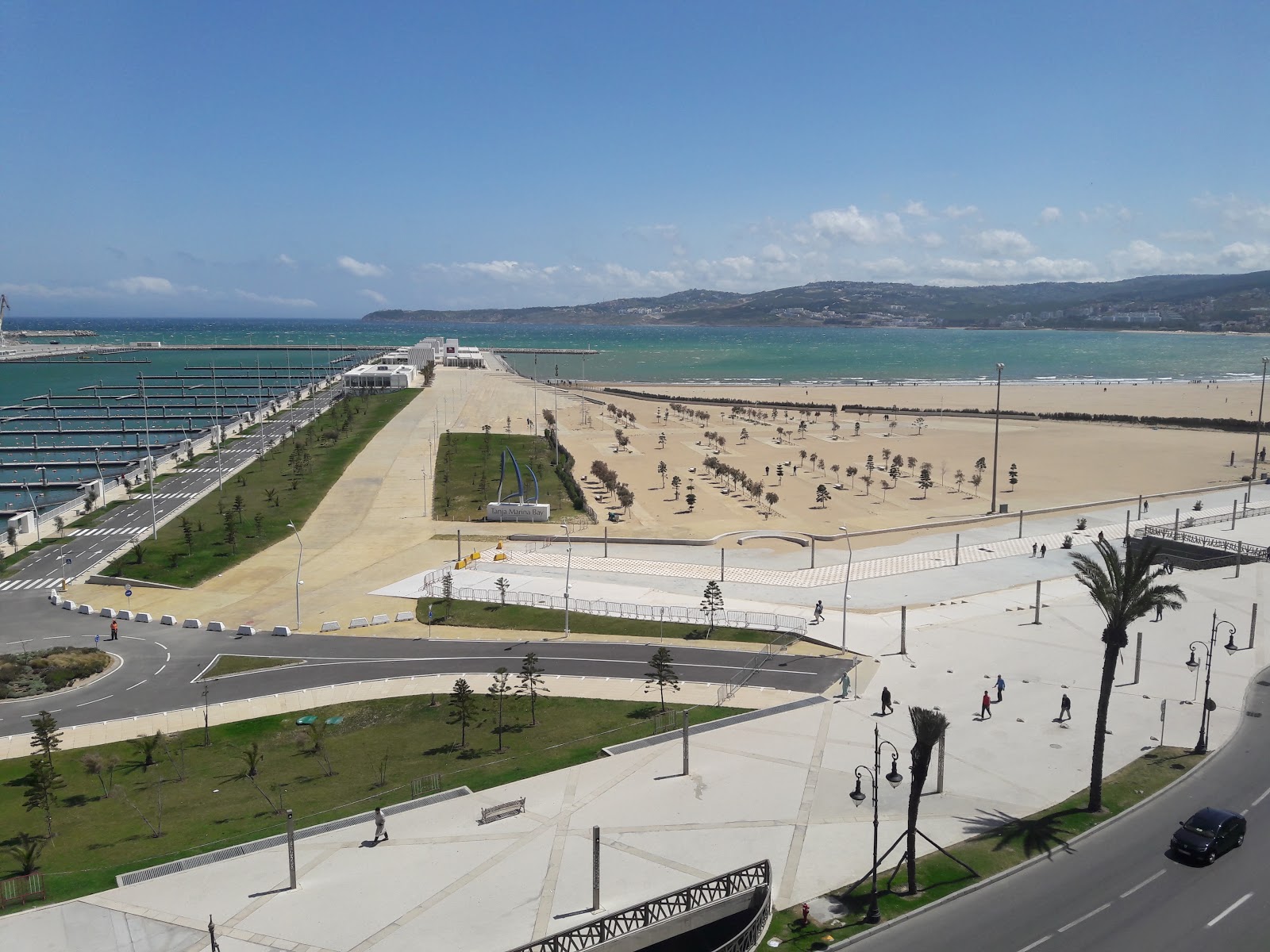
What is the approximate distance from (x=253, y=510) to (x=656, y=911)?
52.3 metres

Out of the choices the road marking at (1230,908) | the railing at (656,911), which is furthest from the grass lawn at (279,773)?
the road marking at (1230,908)

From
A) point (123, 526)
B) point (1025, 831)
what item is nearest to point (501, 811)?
point (1025, 831)

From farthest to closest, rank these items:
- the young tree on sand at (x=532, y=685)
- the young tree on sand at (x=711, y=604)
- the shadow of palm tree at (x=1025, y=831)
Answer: the young tree on sand at (x=711, y=604)
the young tree on sand at (x=532, y=685)
the shadow of palm tree at (x=1025, y=831)

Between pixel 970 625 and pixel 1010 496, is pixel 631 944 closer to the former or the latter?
pixel 970 625

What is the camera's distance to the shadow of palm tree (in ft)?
71.5

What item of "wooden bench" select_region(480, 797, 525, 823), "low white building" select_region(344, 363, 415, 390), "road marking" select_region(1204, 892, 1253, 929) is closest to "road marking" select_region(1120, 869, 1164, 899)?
"road marking" select_region(1204, 892, 1253, 929)

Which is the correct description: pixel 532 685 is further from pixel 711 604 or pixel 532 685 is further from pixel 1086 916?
pixel 1086 916

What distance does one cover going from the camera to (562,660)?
36469mm

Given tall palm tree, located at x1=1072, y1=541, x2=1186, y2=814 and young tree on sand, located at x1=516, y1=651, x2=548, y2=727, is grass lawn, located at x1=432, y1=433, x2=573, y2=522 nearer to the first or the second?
young tree on sand, located at x1=516, y1=651, x2=548, y2=727

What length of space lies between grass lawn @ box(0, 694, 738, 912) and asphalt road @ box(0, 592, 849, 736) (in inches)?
119

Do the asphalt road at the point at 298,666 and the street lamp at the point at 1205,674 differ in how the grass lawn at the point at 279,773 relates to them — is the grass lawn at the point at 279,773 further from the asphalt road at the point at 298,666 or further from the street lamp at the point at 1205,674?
the street lamp at the point at 1205,674

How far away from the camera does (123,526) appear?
Result: 198 ft

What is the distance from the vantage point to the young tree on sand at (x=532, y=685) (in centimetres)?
3105

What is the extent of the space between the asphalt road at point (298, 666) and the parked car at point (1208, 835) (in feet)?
44.2
